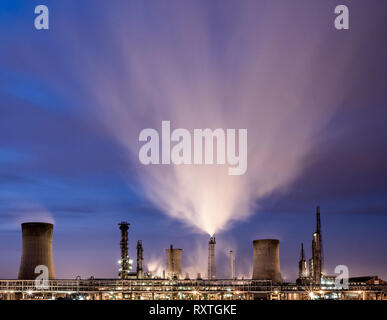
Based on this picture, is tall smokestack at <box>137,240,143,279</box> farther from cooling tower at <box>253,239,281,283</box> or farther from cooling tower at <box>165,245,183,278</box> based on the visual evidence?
cooling tower at <box>253,239,281,283</box>

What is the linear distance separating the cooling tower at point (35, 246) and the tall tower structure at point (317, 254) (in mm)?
50696

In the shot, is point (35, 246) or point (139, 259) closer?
point (35, 246)

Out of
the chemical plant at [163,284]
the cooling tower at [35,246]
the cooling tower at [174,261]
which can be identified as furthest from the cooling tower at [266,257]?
the cooling tower at [174,261]

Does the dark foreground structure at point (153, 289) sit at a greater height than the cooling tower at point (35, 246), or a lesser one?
lesser

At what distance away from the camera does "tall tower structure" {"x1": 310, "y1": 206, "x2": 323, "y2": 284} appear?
294 feet

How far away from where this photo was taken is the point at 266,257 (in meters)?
63.1

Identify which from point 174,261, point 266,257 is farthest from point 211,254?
point 266,257

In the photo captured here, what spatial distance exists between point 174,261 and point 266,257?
107 feet

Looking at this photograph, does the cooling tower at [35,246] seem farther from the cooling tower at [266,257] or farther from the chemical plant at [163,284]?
the cooling tower at [266,257]

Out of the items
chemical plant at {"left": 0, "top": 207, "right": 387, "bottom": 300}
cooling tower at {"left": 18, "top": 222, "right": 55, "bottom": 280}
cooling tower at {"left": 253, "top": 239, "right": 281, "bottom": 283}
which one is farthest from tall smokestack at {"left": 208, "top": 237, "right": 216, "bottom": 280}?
cooling tower at {"left": 18, "top": 222, "right": 55, "bottom": 280}

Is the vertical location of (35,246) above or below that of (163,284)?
above

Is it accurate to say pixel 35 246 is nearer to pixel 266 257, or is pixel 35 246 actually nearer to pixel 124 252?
pixel 124 252

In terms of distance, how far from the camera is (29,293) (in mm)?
63938

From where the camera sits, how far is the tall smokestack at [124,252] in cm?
7919
